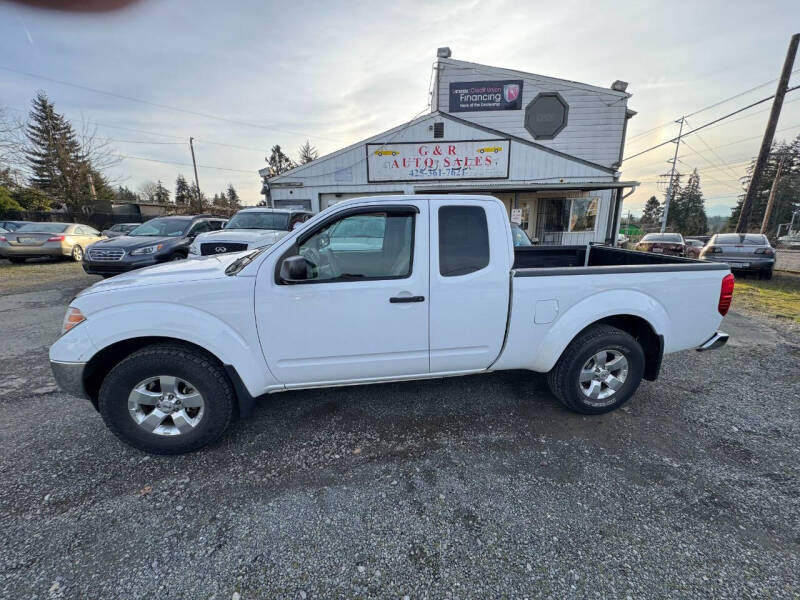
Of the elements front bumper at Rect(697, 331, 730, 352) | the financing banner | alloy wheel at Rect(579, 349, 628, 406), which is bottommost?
alloy wheel at Rect(579, 349, 628, 406)

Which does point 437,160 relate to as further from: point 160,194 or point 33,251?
point 160,194

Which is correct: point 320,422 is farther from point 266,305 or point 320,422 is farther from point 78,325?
point 78,325

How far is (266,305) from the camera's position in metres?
2.42

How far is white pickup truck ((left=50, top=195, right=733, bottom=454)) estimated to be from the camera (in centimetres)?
237

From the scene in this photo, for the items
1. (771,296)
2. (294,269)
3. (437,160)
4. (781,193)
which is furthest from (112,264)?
(781,193)

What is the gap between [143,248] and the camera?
7.58 metres

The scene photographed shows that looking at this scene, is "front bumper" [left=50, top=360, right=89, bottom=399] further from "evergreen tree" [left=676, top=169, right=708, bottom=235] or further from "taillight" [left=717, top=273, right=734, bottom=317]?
"evergreen tree" [left=676, top=169, right=708, bottom=235]

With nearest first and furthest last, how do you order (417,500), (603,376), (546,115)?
(417,500)
(603,376)
(546,115)

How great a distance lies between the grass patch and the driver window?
295 inches

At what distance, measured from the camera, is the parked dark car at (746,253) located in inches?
381

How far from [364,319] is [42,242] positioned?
1508cm

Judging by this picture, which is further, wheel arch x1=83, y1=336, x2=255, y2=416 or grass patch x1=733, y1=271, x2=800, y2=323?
grass patch x1=733, y1=271, x2=800, y2=323

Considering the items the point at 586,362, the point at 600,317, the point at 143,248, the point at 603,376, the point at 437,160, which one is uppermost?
the point at 437,160

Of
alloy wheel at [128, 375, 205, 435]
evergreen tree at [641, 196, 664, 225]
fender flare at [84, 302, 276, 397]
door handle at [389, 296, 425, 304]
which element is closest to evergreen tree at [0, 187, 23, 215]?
fender flare at [84, 302, 276, 397]
